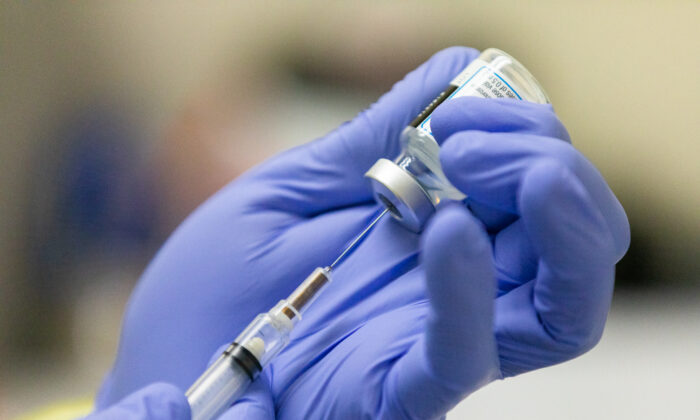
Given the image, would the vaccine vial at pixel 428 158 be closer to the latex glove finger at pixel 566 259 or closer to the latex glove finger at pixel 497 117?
the latex glove finger at pixel 497 117

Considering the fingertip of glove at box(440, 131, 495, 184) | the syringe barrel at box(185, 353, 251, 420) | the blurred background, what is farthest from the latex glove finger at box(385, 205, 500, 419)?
the blurred background

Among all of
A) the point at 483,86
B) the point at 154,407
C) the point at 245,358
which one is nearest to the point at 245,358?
the point at 245,358

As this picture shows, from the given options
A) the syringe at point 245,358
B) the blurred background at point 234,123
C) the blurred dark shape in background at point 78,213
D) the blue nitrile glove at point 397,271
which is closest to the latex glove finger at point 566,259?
the blue nitrile glove at point 397,271

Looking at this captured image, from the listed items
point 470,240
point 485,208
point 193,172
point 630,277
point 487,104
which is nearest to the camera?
point 470,240

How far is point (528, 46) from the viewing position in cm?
175

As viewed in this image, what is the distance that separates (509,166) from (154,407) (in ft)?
1.84

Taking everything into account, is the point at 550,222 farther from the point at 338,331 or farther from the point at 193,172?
the point at 193,172

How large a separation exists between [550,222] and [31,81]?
1.77 metres

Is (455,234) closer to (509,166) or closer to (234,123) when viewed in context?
(509,166)

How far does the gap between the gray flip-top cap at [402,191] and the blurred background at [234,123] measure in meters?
0.92

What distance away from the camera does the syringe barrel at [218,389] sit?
30.9 inches

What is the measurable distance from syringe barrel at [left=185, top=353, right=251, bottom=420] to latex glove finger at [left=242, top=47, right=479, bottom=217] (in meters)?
0.35

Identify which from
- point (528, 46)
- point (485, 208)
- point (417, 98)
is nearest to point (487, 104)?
point (485, 208)

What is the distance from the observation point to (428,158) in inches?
32.6
